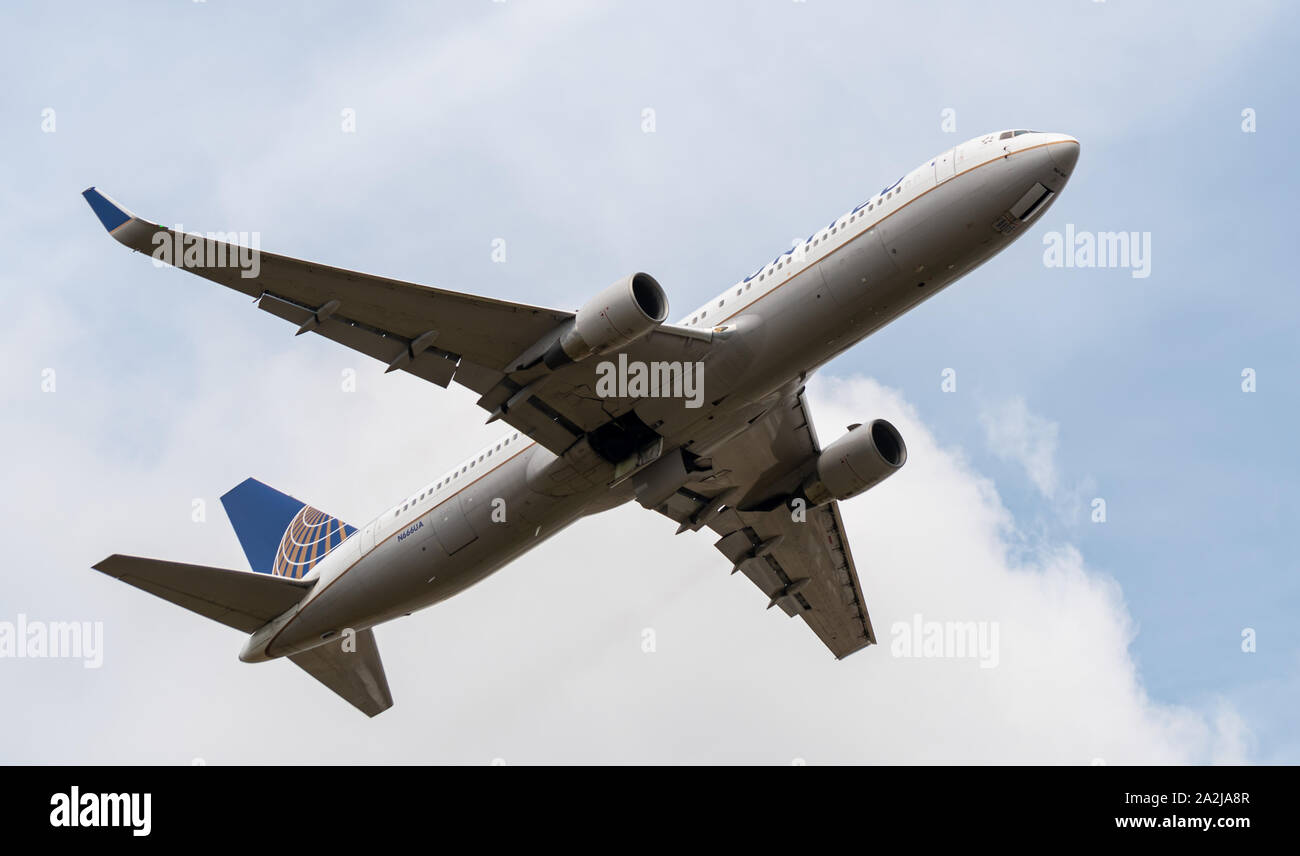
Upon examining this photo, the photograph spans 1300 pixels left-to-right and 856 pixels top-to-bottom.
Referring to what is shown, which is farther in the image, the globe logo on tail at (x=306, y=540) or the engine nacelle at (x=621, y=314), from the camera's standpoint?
the globe logo on tail at (x=306, y=540)

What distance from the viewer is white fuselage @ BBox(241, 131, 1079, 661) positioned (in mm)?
32625

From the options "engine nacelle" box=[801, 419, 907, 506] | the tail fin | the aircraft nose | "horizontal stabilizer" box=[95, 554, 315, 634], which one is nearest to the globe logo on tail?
the tail fin

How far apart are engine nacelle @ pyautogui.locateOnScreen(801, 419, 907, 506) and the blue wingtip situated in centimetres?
2126

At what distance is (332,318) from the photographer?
110 ft

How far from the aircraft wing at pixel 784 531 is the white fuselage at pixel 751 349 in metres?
3.14

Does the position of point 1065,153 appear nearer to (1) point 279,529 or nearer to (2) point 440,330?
(2) point 440,330

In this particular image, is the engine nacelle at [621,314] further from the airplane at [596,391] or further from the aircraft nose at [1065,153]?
the aircraft nose at [1065,153]

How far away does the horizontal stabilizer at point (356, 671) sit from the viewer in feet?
144

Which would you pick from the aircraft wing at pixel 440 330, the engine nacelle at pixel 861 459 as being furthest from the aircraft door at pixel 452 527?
the engine nacelle at pixel 861 459

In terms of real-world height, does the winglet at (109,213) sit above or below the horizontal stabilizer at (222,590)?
above

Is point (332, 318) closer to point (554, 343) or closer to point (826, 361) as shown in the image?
point (554, 343)

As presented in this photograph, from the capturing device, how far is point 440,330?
3419 cm

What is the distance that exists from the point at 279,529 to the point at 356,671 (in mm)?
5644

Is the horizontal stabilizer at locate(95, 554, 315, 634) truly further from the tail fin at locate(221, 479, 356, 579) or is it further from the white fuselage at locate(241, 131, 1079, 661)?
the tail fin at locate(221, 479, 356, 579)
